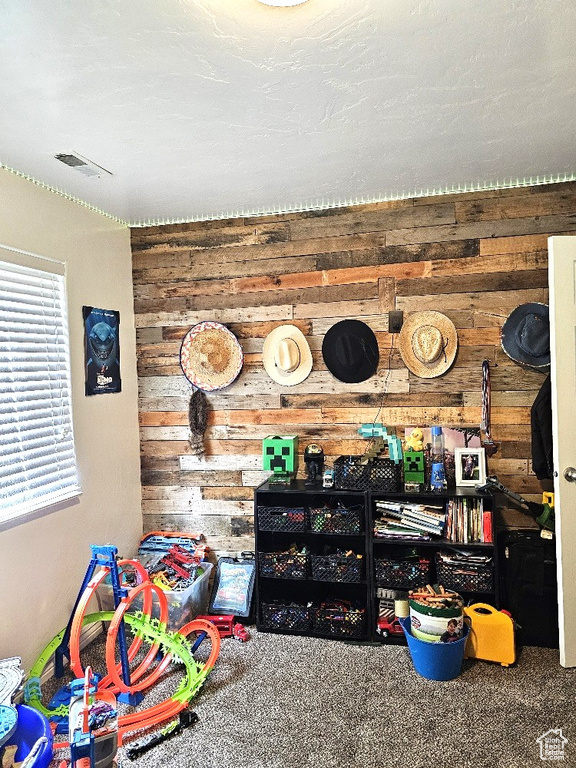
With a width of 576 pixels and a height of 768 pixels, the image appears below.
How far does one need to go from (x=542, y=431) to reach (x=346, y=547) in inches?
51.7

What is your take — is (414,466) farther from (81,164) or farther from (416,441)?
(81,164)

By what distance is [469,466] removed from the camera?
10.1 ft

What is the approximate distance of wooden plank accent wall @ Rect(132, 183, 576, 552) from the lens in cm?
319

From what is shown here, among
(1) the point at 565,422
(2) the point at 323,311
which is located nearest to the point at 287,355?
(2) the point at 323,311

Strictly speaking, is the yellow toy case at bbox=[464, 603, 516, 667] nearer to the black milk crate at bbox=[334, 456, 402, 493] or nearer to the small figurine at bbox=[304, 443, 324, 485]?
the black milk crate at bbox=[334, 456, 402, 493]

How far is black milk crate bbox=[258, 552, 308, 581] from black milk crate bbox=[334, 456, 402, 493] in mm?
468

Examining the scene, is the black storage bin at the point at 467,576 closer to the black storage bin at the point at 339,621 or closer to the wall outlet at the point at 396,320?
the black storage bin at the point at 339,621

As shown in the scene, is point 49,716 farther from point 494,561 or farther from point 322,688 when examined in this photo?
point 494,561

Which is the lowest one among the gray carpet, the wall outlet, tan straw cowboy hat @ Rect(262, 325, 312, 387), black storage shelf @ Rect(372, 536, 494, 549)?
the gray carpet

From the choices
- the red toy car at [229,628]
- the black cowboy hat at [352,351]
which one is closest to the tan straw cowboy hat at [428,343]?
the black cowboy hat at [352,351]

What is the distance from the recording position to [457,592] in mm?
2904

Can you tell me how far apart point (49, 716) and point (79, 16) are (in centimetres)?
251

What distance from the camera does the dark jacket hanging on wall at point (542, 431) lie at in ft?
9.72

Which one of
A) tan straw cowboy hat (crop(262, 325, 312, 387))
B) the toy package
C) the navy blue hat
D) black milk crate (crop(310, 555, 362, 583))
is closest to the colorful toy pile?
the toy package
